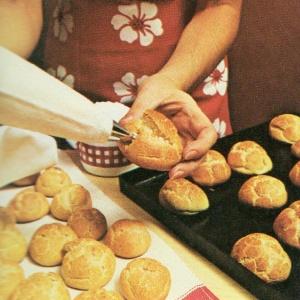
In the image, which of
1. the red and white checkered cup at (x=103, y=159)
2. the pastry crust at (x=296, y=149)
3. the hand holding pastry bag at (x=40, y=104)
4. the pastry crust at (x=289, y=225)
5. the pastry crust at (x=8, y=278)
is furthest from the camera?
the pastry crust at (x=296, y=149)

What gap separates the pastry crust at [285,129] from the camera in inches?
39.8

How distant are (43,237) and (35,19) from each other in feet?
1.14

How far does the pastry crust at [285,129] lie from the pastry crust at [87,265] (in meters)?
0.52

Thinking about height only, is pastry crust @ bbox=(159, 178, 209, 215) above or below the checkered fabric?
below

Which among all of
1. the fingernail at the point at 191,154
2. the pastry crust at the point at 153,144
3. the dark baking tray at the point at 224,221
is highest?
the pastry crust at the point at 153,144

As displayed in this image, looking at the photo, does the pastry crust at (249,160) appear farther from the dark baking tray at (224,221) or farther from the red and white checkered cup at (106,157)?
the red and white checkered cup at (106,157)

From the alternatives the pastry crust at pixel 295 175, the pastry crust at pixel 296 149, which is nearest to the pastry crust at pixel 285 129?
the pastry crust at pixel 296 149

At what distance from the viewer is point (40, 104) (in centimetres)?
40

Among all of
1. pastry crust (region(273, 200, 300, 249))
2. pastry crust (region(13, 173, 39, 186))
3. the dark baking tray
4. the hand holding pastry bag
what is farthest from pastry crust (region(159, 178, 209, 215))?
the hand holding pastry bag

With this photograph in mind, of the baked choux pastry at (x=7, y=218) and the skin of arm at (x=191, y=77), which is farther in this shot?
the skin of arm at (x=191, y=77)

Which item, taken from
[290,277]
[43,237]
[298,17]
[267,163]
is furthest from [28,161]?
[298,17]

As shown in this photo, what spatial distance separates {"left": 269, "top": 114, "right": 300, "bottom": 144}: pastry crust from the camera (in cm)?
101

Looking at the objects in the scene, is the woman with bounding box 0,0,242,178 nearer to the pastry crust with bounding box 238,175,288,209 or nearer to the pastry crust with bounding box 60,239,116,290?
the pastry crust with bounding box 238,175,288,209

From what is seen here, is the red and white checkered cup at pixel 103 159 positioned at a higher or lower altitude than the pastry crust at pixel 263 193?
higher
